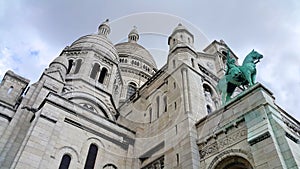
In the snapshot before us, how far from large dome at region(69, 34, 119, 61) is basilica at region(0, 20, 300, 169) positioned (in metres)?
0.21

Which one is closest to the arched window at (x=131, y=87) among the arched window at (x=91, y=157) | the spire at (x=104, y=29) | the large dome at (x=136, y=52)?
the large dome at (x=136, y=52)

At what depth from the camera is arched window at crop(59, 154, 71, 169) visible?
14311 mm

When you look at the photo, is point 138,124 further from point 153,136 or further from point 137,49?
point 137,49

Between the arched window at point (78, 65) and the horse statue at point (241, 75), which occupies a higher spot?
the arched window at point (78, 65)

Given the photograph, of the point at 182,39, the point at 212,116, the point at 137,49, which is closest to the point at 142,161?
the point at 212,116

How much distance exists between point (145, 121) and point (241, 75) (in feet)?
28.2

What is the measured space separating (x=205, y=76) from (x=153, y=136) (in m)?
6.33

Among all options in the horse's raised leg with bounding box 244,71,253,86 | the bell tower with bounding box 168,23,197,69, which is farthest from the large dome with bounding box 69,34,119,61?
the horse's raised leg with bounding box 244,71,253,86

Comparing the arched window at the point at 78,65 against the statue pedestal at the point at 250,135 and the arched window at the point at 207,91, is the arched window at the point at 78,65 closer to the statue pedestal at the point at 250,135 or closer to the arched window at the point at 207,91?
the arched window at the point at 207,91

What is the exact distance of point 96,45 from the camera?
2697cm

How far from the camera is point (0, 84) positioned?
18.9 metres

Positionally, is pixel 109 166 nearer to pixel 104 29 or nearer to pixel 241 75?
pixel 241 75

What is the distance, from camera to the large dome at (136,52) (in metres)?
43.0

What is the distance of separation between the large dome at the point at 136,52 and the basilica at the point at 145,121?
53.3ft
